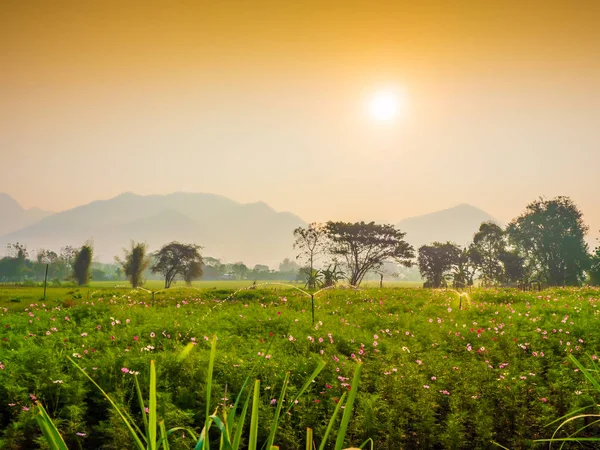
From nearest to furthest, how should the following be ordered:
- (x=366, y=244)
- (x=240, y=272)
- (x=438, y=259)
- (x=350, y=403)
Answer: (x=350, y=403) → (x=366, y=244) → (x=438, y=259) → (x=240, y=272)

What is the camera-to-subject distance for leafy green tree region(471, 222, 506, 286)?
55.8 metres

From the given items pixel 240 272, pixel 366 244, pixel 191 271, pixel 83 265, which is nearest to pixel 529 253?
pixel 366 244

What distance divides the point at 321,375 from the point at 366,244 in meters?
40.8

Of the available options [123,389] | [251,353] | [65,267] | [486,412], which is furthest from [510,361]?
[65,267]

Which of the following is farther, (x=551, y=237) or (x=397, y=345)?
(x=551, y=237)

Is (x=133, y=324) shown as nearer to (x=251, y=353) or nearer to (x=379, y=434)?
(x=251, y=353)

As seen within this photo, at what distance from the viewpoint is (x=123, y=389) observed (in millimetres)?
6582

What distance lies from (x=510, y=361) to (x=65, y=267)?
116 m

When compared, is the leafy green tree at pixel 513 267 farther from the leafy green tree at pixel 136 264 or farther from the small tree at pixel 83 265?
the small tree at pixel 83 265

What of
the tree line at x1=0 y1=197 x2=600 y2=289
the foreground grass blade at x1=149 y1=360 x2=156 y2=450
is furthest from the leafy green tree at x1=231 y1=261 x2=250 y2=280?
the foreground grass blade at x1=149 y1=360 x2=156 y2=450

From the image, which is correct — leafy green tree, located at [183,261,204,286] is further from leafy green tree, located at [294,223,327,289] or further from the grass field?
the grass field

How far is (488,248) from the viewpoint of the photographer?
186 ft

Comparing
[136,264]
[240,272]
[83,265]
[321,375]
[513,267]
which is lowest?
[321,375]

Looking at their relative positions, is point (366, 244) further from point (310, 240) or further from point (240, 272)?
Result: point (240, 272)
